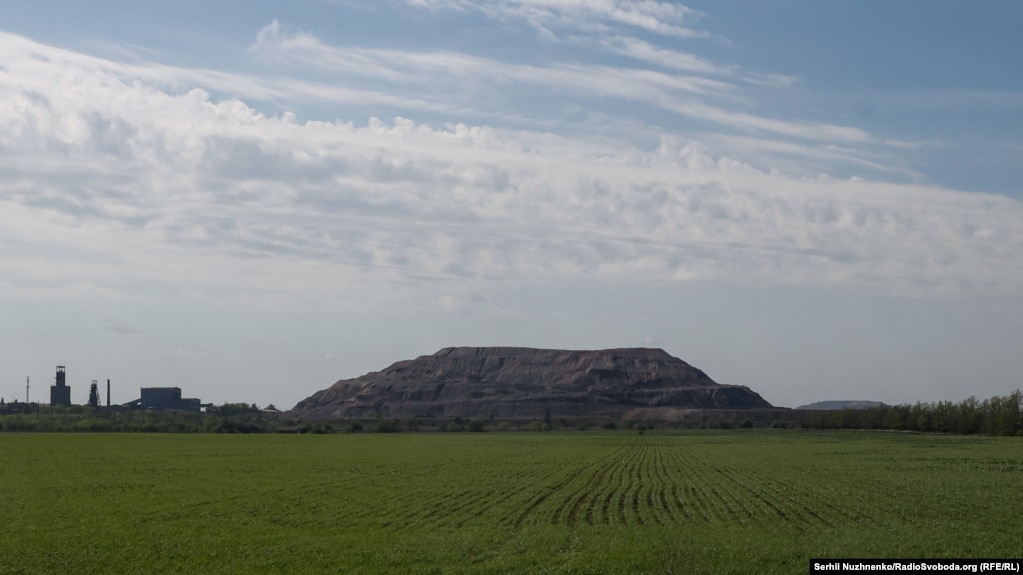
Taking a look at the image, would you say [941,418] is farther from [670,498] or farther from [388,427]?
[670,498]

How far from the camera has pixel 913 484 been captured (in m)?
43.2

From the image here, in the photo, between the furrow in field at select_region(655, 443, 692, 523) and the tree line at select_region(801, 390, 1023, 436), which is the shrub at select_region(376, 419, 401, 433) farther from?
the furrow in field at select_region(655, 443, 692, 523)

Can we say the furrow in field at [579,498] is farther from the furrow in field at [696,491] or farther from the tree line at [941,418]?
the tree line at [941,418]

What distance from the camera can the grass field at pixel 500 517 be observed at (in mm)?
22828

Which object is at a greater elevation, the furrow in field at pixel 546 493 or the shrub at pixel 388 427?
the furrow in field at pixel 546 493

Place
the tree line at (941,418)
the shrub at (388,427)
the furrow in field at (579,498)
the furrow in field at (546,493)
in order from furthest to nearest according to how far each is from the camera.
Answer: the shrub at (388,427) → the tree line at (941,418) → the furrow in field at (546,493) → the furrow in field at (579,498)

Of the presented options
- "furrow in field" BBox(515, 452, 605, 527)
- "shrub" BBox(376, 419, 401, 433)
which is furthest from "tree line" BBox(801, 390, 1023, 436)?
"furrow in field" BBox(515, 452, 605, 527)

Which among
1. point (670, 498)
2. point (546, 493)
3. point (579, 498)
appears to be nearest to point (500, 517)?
point (579, 498)

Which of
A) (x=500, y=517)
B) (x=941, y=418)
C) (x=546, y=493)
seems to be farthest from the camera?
(x=941, y=418)

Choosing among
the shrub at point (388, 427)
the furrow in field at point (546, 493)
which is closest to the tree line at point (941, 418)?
the shrub at point (388, 427)

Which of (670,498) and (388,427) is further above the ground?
(670,498)

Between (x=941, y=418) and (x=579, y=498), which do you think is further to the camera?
(x=941, y=418)

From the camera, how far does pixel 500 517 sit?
3175cm

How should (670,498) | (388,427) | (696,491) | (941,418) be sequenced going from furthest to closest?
(388,427) → (941,418) → (696,491) → (670,498)
